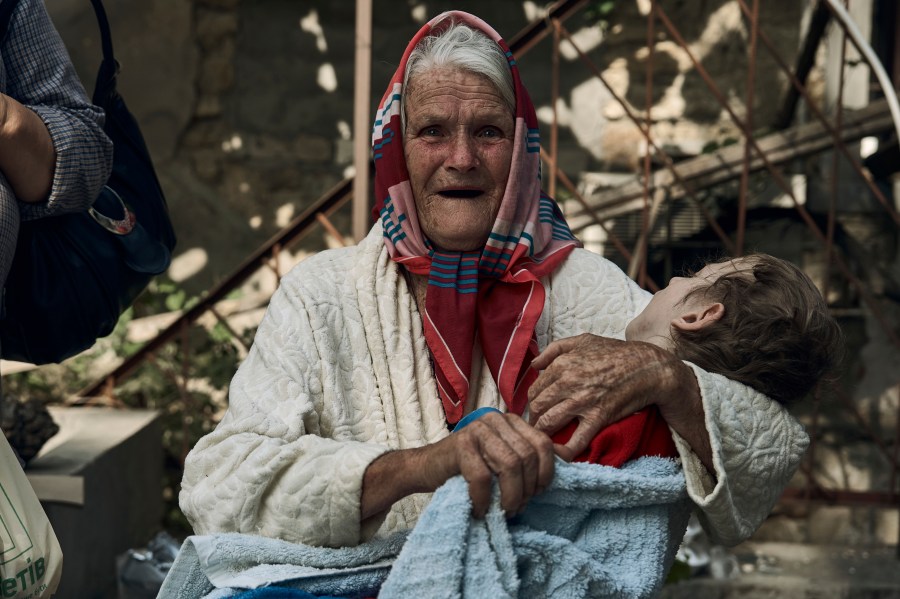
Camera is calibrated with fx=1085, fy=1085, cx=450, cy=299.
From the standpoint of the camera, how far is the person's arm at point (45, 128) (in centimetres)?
230

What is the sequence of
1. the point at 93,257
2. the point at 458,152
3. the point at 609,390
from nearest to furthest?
the point at 609,390 → the point at 458,152 → the point at 93,257

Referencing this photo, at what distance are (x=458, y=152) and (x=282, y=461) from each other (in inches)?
29.8

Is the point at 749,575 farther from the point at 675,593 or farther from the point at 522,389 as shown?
the point at 522,389

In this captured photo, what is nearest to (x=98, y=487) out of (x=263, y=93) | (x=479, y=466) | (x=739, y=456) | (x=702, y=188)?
(x=479, y=466)

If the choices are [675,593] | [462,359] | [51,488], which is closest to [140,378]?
[51,488]

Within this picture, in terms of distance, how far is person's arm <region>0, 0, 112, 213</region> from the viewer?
2299mm

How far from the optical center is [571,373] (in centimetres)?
199

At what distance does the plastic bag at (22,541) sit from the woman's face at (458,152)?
1008 millimetres

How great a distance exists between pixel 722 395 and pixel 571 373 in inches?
11.7

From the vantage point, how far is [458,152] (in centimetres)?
231

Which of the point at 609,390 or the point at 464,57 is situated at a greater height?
the point at 464,57

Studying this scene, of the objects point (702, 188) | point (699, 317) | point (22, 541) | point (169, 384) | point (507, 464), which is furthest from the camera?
point (169, 384)

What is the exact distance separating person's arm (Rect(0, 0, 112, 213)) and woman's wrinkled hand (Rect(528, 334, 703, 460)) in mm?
1129

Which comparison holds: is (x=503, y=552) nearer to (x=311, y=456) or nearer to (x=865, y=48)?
(x=311, y=456)
